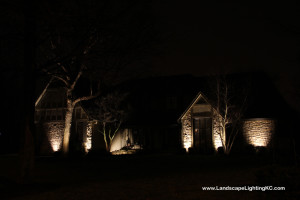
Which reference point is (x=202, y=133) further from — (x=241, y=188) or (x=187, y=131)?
(x=241, y=188)

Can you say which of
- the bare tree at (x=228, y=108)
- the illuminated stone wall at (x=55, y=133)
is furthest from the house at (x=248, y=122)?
the illuminated stone wall at (x=55, y=133)

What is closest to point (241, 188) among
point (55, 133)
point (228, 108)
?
point (228, 108)

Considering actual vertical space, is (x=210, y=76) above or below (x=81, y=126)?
above

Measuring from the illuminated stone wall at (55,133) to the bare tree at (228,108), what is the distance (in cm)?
1482

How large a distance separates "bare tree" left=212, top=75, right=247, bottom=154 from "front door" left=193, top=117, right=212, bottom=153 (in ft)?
4.05

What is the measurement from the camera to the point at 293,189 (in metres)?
7.06

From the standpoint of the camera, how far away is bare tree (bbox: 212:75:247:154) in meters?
23.3

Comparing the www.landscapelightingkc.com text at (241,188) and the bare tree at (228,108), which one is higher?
the bare tree at (228,108)

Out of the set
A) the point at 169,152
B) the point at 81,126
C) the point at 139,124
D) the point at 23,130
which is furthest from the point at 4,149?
the point at 23,130

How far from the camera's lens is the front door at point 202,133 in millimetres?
25922

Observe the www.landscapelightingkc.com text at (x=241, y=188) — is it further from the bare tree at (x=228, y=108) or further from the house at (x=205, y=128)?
the house at (x=205, y=128)

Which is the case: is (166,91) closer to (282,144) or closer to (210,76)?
(210,76)

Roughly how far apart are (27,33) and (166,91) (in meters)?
21.0

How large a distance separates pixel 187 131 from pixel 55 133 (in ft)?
42.6
